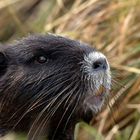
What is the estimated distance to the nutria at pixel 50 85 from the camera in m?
4.33

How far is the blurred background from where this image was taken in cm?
565

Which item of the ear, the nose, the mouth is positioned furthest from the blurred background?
the ear

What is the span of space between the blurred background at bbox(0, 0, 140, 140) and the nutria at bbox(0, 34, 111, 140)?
1.19 feet

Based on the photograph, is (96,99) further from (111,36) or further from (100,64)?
(111,36)

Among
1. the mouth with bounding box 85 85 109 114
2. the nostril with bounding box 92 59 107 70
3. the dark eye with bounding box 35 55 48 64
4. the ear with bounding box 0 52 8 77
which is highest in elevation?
the ear with bounding box 0 52 8 77

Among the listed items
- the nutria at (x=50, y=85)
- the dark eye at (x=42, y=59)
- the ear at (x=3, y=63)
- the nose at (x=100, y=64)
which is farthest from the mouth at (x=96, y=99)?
the ear at (x=3, y=63)

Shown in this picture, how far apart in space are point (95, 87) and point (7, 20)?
3.74 metres

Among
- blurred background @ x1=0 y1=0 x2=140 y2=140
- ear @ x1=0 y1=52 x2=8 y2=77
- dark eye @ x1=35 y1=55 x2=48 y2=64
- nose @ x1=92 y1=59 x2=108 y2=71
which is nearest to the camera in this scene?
nose @ x1=92 y1=59 x2=108 y2=71

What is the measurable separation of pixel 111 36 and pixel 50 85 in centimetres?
193

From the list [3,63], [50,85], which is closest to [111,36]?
[3,63]

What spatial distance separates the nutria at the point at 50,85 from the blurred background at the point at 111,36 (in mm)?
362

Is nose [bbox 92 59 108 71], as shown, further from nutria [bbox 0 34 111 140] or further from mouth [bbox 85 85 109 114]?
mouth [bbox 85 85 109 114]

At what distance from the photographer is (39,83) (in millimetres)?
4469

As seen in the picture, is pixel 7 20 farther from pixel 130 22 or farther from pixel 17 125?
pixel 17 125
